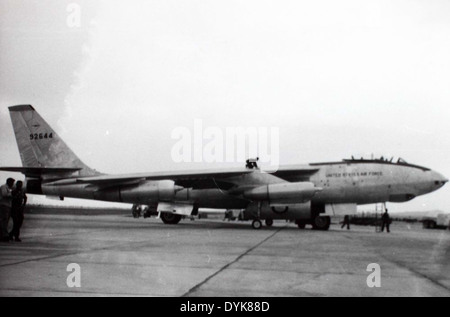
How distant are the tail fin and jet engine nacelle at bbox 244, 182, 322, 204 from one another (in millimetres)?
8635

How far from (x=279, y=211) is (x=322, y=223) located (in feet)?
7.11

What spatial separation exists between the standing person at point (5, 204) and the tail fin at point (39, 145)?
34.1ft

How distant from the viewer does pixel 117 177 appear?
1841cm

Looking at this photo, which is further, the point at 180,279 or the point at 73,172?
the point at 73,172

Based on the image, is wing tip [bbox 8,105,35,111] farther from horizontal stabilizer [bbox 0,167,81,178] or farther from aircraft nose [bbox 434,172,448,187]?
aircraft nose [bbox 434,172,448,187]

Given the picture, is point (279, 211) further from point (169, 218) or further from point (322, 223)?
point (169, 218)

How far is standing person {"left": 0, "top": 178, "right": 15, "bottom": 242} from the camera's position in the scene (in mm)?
9383

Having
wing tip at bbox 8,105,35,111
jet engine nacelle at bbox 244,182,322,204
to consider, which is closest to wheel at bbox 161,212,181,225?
jet engine nacelle at bbox 244,182,322,204

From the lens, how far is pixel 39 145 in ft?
65.6
